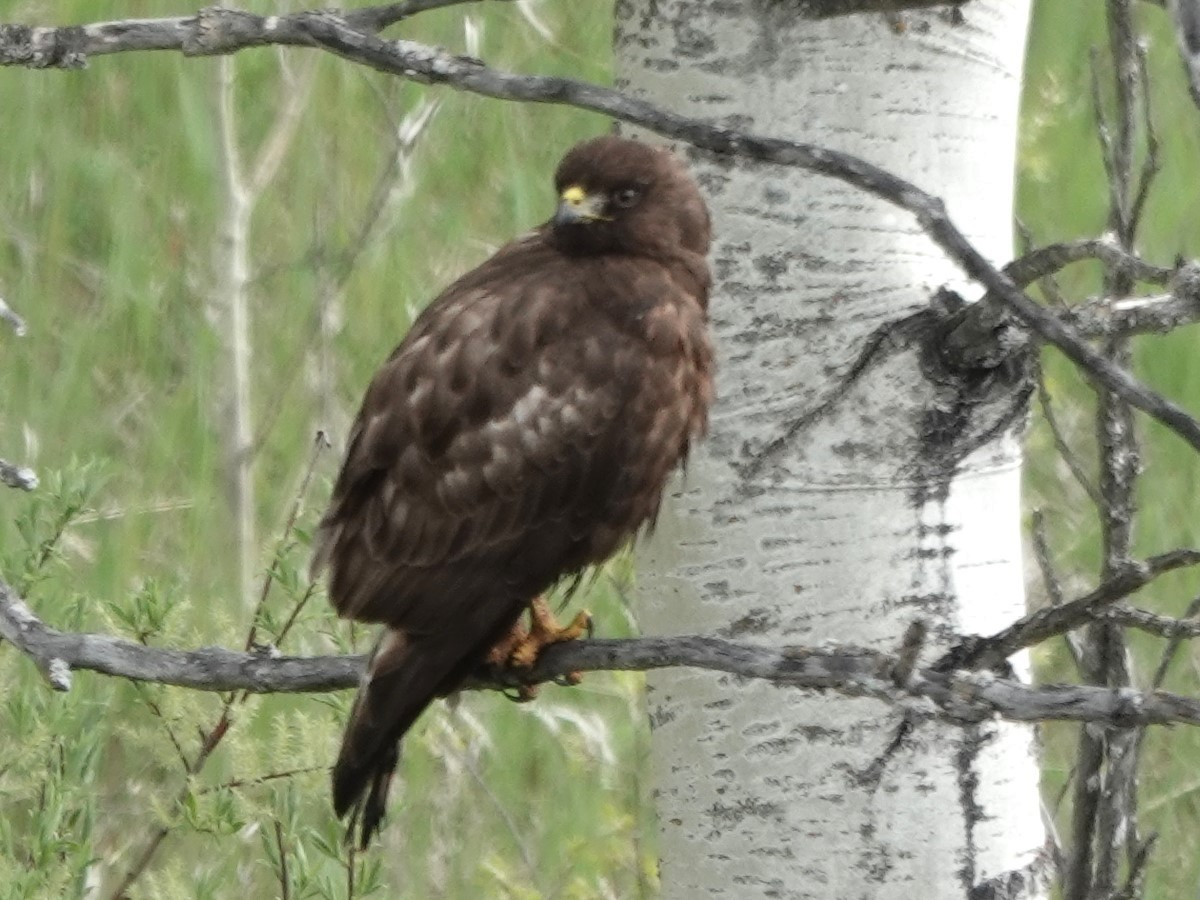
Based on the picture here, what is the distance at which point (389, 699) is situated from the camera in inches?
97.7

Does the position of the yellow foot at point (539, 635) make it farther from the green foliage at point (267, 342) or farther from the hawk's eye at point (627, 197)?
the green foliage at point (267, 342)

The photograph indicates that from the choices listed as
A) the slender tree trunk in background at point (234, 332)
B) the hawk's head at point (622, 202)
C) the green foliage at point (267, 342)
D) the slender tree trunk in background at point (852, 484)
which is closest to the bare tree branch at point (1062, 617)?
the slender tree trunk in background at point (852, 484)

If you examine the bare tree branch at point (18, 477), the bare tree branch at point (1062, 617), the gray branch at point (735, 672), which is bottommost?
the gray branch at point (735, 672)

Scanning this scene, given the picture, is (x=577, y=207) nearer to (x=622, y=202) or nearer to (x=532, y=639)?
(x=622, y=202)

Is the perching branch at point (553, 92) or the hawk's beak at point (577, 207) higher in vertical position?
the hawk's beak at point (577, 207)

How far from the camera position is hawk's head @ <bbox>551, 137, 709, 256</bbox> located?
281 cm

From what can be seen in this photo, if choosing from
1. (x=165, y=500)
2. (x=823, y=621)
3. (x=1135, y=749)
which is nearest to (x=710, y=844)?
(x=823, y=621)

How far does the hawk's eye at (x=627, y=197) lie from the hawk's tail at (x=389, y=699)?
23.6 inches

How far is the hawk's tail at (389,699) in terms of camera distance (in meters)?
2.47

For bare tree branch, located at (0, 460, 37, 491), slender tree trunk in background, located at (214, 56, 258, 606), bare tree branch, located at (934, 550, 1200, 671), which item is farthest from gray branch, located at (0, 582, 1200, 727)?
slender tree trunk in background, located at (214, 56, 258, 606)

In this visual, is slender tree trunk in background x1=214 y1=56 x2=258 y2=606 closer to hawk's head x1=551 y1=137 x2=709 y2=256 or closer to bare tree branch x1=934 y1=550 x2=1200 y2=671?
hawk's head x1=551 y1=137 x2=709 y2=256

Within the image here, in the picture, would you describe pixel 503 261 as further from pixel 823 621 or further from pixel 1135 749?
pixel 1135 749

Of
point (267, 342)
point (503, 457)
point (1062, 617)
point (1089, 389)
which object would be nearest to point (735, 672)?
point (1062, 617)

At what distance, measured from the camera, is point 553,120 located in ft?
15.1
